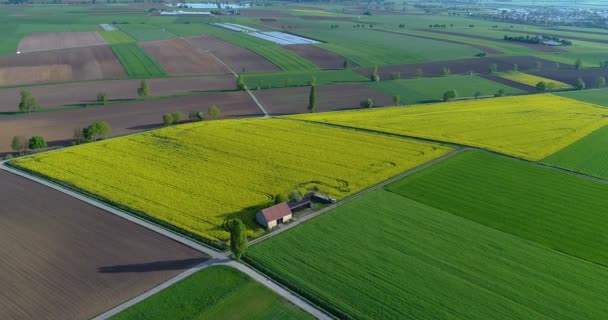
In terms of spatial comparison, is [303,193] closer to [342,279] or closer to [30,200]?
[342,279]

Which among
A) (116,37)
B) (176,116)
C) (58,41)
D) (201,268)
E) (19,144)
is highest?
(116,37)

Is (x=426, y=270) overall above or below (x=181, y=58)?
below

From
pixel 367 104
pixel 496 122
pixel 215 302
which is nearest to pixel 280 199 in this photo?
pixel 215 302

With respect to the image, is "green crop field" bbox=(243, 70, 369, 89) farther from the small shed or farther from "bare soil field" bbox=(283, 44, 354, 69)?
the small shed

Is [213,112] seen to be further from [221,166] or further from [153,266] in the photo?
[153,266]

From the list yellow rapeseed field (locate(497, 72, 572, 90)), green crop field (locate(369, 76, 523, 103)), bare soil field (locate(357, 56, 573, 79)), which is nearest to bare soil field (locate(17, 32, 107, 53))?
bare soil field (locate(357, 56, 573, 79))

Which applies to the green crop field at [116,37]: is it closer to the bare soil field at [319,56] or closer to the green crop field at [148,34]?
the green crop field at [148,34]
